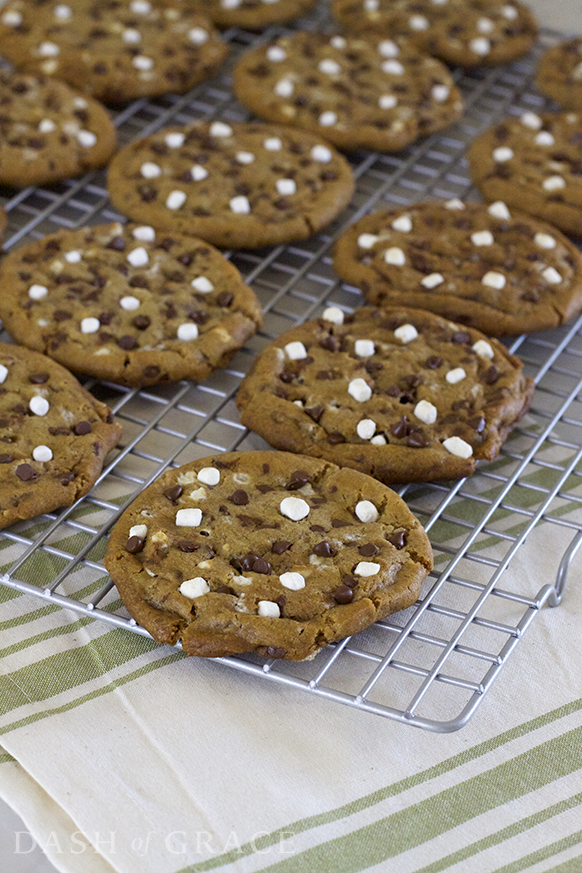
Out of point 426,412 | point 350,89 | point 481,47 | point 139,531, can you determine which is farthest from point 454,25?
point 139,531

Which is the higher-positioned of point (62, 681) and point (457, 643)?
point (457, 643)

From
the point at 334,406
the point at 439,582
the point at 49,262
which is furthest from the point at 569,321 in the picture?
the point at 49,262

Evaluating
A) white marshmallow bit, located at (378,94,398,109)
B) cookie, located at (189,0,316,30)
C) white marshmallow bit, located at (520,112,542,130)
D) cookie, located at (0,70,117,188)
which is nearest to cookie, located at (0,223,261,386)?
cookie, located at (0,70,117,188)

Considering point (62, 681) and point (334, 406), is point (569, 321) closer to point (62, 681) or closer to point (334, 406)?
point (334, 406)

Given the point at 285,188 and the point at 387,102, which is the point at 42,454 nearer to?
the point at 285,188

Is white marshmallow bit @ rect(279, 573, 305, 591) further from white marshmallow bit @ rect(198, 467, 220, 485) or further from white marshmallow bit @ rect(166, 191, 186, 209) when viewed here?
white marshmallow bit @ rect(166, 191, 186, 209)

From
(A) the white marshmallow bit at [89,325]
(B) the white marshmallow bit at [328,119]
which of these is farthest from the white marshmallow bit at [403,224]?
(A) the white marshmallow bit at [89,325]
